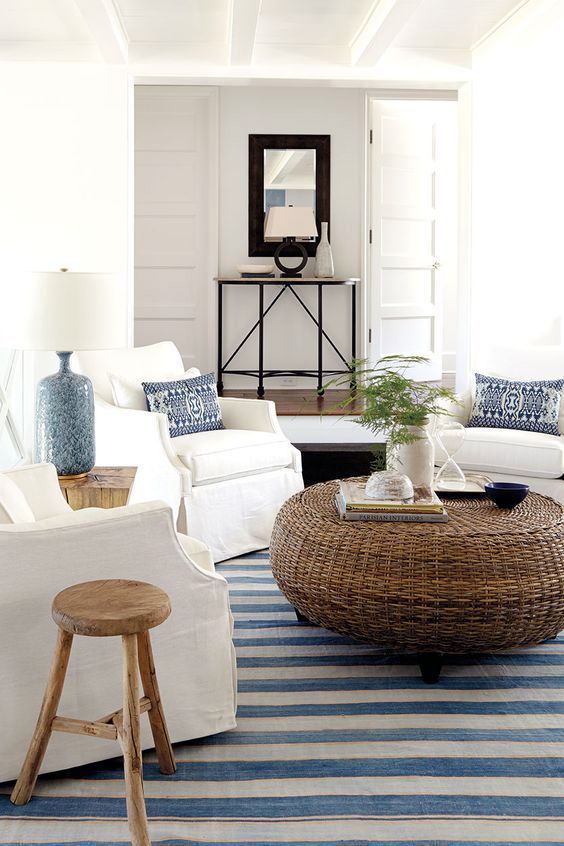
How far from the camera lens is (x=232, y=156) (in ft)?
24.4

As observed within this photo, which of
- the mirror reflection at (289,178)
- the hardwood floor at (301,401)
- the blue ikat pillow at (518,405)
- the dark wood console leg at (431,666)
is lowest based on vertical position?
the dark wood console leg at (431,666)

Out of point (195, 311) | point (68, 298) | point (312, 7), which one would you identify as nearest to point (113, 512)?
point (68, 298)

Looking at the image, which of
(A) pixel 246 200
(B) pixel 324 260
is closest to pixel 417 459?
(B) pixel 324 260

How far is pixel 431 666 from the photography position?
2.70 metres

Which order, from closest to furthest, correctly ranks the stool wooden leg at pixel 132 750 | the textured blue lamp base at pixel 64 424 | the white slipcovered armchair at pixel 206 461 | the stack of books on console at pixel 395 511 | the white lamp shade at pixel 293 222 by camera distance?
the stool wooden leg at pixel 132 750
the stack of books on console at pixel 395 511
the textured blue lamp base at pixel 64 424
the white slipcovered armchair at pixel 206 461
the white lamp shade at pixel 293 222

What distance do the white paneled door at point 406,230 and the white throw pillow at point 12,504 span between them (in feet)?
17.0

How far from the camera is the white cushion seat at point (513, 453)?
425cm

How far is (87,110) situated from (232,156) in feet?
6.96

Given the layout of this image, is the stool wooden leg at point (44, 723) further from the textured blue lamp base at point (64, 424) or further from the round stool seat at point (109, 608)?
the textured blue lamp base at point (64, 424)

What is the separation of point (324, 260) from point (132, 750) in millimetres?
5836

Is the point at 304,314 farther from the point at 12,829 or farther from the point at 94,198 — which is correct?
the point at 12,829

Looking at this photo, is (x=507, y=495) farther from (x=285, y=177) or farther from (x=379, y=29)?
(x=285, y=177)

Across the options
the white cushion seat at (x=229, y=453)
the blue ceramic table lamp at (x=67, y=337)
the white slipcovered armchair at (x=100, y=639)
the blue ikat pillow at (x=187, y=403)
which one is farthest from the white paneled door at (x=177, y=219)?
the white slipcovered armchair at (x=100, y=639)

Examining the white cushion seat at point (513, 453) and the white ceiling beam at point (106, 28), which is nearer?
the white cushion seat at point (513, 453)
